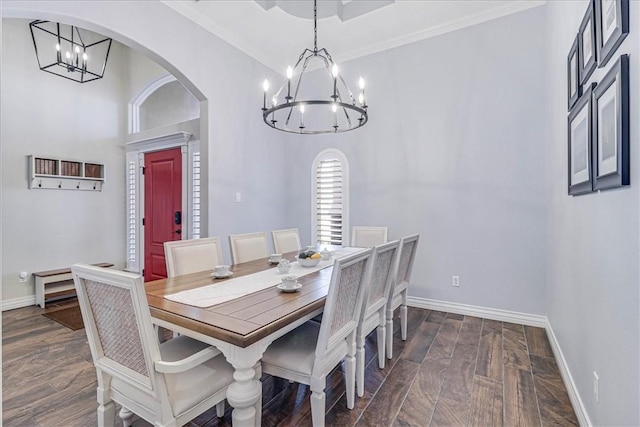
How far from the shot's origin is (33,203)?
4.14 metres

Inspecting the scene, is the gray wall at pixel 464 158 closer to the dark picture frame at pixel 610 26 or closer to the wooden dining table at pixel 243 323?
the dark picture frame at pixel 610 26

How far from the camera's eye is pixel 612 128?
147 centimetres

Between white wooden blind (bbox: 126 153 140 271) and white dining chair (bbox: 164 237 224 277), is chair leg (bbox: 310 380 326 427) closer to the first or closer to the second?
white dining chair (bbox: 164 237 224 277)

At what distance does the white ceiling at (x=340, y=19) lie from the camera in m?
3.40

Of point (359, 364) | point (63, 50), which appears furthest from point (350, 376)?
point (63, 50)

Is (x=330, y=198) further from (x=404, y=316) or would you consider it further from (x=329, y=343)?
(x=329, y=343)

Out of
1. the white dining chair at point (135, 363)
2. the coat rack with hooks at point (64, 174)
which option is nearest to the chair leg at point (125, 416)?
the white dining chair at point (135, 363)

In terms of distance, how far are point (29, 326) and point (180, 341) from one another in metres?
2.67

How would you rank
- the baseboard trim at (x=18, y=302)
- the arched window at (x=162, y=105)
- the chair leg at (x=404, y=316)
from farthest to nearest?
the arched window at (x=162, y=105) < the baseboard trim at (x=18, y=302) < the chair leg at (x=404, y=316)

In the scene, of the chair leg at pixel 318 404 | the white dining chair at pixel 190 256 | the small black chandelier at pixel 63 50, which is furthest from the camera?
the small black chandelier at pixel 63 50

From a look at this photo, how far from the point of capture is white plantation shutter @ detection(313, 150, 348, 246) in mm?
4441

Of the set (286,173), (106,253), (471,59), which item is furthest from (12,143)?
(471,59)

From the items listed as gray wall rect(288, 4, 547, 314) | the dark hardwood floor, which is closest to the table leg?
the dark hardwood floor

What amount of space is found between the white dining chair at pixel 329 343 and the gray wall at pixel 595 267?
1.17 meters
